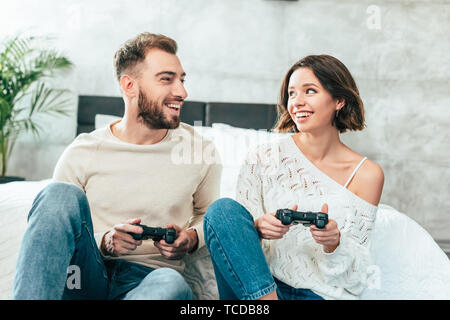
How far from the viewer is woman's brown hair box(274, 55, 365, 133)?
122 centimetres

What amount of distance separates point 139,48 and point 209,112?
1.23m

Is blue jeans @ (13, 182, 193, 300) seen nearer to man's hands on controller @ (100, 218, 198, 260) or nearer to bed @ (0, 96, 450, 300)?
man's hands on controller @ (100, 218, 198, 260)

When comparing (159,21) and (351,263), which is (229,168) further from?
(159,21)

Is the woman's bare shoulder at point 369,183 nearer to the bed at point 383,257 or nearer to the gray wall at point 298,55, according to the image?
the bed at point 383,257

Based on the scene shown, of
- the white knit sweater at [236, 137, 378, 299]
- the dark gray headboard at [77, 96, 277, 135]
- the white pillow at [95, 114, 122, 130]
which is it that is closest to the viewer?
the white knit sweater at [236, 137, 378, 299]

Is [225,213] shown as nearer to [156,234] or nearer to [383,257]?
[156,234]

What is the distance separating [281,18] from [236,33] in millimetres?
298

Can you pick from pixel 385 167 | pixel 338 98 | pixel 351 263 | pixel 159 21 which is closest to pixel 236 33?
pixel 159 21

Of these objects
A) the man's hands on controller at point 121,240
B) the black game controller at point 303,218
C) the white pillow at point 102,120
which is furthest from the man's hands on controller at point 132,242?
the white pillow at point 102,120

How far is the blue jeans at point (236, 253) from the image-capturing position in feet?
2.96

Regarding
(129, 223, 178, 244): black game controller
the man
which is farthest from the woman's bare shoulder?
(129, 223, 178, 244): black game controller

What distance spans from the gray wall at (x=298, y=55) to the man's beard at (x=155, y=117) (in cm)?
138

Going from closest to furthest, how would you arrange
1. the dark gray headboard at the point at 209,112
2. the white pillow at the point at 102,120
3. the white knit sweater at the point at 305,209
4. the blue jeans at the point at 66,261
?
the blue jeans at the point at 66,261 → the white knit sweater at the point at 305,209 → the white pillow at the point at 102,120 → the dark gray headboard at the point at 209,112

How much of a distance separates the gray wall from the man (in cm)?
133
